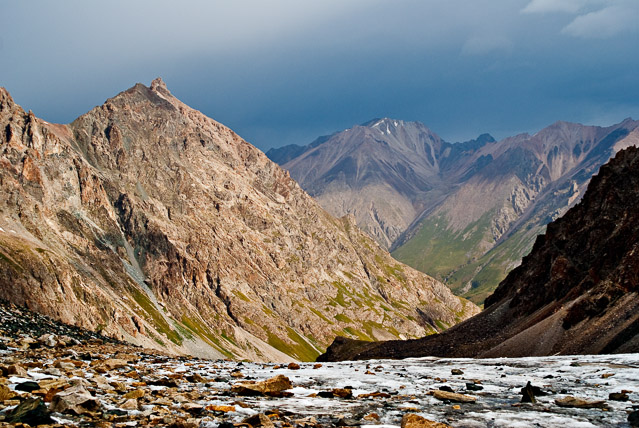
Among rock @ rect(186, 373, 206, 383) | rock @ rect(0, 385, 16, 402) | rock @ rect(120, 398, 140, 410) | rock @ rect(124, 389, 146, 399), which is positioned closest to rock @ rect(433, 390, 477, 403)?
rock @ rect(186, 373, 206, 383)

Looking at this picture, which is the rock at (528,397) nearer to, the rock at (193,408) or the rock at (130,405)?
the rock at (193,408)

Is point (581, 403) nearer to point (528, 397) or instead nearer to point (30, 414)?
point (528, 397)

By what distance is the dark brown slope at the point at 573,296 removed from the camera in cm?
6391

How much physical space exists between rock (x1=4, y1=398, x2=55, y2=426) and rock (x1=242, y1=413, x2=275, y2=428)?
5713 millimetres

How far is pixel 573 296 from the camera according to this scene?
269ft

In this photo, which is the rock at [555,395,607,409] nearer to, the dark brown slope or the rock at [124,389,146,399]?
the rock at [124,389,146,399]

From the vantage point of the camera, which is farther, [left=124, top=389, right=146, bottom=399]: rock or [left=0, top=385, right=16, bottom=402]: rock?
[left=124, top=389, right=146, bottom=399]: rock

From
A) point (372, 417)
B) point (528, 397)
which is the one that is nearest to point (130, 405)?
point (372, 417)

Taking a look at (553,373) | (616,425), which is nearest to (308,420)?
(616,425)

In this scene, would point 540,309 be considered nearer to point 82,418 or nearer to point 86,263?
point 82,418

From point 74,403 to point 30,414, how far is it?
210cm

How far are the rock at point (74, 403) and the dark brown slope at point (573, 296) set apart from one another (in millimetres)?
52339

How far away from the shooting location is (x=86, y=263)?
197 meters

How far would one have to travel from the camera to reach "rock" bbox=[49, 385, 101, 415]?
50.6 feet
